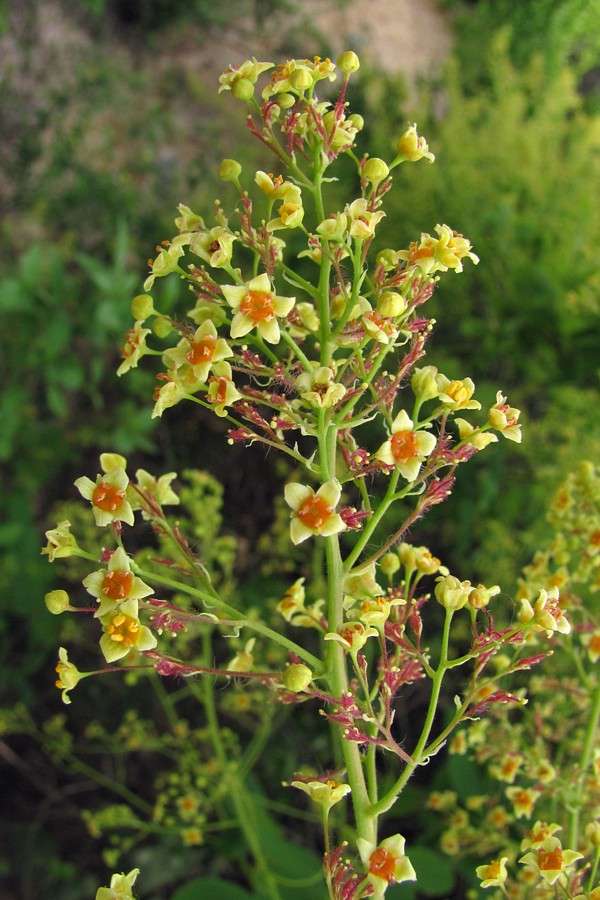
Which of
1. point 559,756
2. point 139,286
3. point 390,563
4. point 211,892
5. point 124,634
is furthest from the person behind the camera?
point 139,286

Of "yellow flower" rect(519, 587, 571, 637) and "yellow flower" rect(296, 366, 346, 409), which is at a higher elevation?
"yellow flower" rect(296, 366, 346, 409)

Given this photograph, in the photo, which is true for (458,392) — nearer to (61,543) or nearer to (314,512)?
(314,512)

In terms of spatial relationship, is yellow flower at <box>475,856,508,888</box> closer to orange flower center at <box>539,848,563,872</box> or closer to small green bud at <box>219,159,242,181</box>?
orange flower center at <box>539,848,563,872</box>

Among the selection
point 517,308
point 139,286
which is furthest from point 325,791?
point 139,286

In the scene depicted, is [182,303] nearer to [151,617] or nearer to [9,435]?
[9,435]

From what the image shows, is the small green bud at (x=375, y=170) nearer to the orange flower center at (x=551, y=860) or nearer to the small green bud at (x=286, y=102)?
the small green bud at (x=286, y=102)

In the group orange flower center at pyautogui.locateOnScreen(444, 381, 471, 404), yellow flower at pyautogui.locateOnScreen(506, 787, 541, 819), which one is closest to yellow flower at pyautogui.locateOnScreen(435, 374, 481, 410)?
orange flower center at pyautogui.locateOnScreen(444, 381, 471, 404)

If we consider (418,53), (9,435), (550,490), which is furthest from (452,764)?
(418,53)
